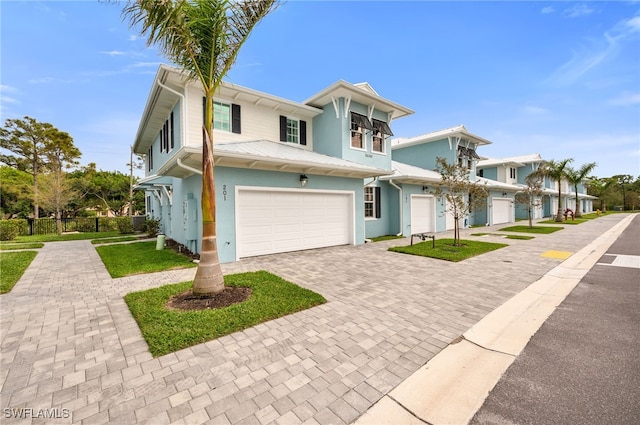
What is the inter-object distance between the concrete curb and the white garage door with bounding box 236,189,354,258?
21.7 feet

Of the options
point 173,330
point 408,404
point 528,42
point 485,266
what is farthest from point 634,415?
point 528,42

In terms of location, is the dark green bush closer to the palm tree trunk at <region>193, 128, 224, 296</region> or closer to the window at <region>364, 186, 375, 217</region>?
the palm tree trunk at <region>193, 128, 224, 296</region>

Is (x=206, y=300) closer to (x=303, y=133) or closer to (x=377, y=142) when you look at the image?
(x=303, y=133)

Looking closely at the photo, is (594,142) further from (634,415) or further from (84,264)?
(84,264)

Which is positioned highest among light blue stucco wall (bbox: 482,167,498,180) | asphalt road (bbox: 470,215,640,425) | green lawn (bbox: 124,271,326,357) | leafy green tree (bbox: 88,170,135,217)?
light blue stucco wall (bbox: 482,167,498,180)

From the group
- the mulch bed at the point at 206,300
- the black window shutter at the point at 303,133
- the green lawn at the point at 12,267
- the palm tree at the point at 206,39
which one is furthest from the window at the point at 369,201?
the green lawn at the point at 12,267

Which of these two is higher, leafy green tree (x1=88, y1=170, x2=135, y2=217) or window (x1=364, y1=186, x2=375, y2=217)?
Result: leafy green tree (x1=88, y1=170, x2=135, y2=217)

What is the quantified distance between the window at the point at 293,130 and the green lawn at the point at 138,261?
21.7 ft

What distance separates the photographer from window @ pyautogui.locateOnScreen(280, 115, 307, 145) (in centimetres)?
1155

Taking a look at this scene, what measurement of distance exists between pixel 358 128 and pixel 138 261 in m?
10.4

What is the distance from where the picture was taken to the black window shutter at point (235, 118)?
991 centimetres

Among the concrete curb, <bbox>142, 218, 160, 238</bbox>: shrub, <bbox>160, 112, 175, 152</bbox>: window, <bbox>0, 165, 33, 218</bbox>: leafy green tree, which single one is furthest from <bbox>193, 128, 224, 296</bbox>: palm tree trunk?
<bbox>0, 165, 33, 218</bbox>: leafy green tree

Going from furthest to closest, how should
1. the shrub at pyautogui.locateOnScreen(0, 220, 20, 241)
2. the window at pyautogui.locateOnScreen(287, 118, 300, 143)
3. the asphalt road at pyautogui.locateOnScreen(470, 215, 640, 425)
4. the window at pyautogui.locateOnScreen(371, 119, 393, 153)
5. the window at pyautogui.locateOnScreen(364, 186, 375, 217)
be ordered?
the shrub at pyautogui.locateOnScreen(0, 220, 20, 241)
the window at pyautogui.locateOnScreen(364, 186, 375, 217)
the window at pyautogui.locateOnScreen(371, 119, 393, 153)
the window at pyautogui.locateOnScreen(287, 118, 300, 143)
the asphalt road at pyautogui.locateOnScreen(470, 215, 640, 425)

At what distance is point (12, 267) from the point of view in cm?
709
